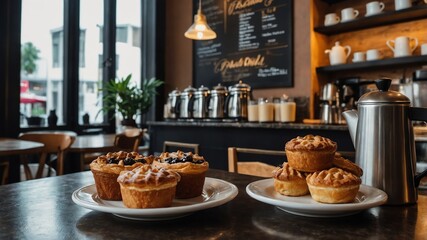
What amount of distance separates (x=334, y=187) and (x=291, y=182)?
4.4 inches

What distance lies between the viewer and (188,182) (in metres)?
0.87

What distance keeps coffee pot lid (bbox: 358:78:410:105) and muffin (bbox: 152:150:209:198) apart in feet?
1.43

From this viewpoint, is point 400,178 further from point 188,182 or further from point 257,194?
point 188,182

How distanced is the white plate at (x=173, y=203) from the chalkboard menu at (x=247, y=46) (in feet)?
10.0

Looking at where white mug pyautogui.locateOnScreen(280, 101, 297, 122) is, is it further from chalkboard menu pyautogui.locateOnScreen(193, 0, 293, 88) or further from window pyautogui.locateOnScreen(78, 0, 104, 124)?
window pyautogui.locateOnScreen(78, 0, 104, 124)

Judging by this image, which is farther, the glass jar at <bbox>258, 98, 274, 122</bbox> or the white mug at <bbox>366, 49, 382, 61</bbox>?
the glass jar at <bbox>258, 98, 274, 122</bbox>

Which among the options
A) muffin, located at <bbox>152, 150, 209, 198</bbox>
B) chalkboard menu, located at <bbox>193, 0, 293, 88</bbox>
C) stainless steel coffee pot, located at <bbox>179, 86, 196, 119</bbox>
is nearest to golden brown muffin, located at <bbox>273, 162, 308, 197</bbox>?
muffin, located at <bbox>152, 150, 209, 198</bbox>

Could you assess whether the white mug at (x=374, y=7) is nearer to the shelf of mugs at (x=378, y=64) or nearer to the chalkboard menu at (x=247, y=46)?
the shelf of mugs at (x=378, y=64)

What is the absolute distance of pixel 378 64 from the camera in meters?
3.24

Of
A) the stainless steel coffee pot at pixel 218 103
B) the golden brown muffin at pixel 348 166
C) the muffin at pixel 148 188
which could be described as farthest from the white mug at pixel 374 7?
the muffin at pixel 148 188

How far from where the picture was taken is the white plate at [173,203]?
2.32 ft

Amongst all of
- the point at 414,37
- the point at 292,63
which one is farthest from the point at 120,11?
the point at 414,37

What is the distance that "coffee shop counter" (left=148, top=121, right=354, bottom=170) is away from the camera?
280 cm

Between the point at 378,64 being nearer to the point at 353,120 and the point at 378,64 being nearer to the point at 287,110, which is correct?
the point at 287,110
